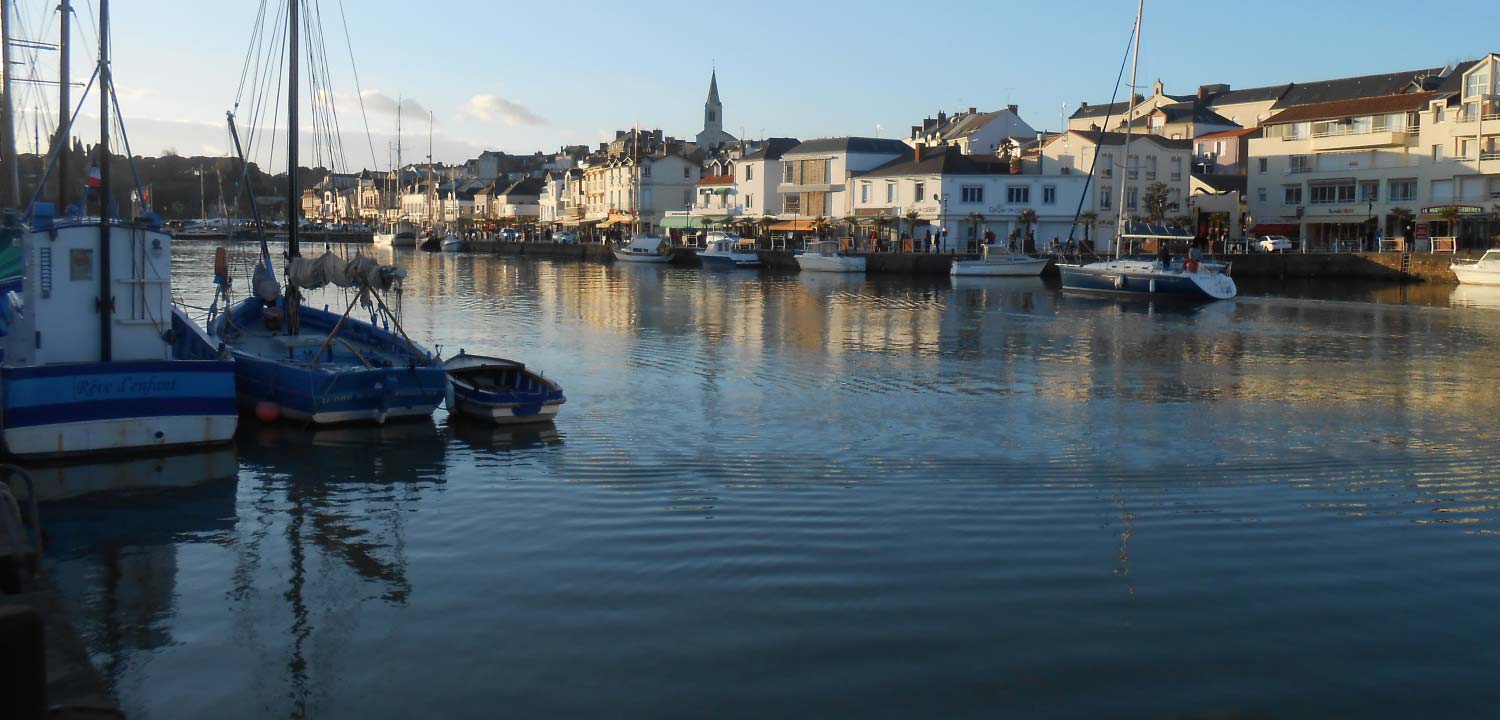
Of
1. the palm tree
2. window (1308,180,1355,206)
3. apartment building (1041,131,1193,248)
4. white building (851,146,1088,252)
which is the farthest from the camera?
apartment building (1041,131,1193,248)

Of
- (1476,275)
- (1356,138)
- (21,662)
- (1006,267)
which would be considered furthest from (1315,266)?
(21,662)

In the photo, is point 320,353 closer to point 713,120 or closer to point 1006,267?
point 1006,267

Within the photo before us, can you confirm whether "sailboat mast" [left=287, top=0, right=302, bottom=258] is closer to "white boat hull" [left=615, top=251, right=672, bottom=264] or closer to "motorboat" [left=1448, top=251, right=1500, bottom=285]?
"motorboat" [left=1448, top=251, right=1500, bottom=285]

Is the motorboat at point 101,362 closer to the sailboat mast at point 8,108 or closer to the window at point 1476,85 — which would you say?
the sailboat mast at point 8,108

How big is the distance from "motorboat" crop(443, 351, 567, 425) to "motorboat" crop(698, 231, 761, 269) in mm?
61641

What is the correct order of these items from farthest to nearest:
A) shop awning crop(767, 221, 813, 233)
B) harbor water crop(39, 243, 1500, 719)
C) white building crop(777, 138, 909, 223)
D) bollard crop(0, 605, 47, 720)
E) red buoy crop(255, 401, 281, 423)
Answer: shop awning crop(767, 221, 813, 233) < white building crop(777, 138, 909, 223) < red buoy crop(255, 401, 281, 423) < harbor water crop(39, 243, 1500, 719) < bollard crop(0, 605, 47, 720)

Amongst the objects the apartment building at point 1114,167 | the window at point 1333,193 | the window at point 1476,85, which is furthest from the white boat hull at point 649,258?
the window at point 1476,85

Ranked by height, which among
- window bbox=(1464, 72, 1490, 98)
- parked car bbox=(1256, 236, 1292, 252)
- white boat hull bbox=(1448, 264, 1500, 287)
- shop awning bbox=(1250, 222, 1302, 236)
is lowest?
white boat hull bbox=(1448, 264, 1500, 287)

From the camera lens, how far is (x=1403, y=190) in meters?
71.4

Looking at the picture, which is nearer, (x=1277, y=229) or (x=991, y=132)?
(x=1277, y=229)

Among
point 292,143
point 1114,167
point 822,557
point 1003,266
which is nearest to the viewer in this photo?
point 822,557

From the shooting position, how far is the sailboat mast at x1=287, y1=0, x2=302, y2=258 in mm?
24562

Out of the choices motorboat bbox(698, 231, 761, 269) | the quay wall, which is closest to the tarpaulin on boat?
the quay wall

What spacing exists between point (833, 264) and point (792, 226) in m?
15.9
